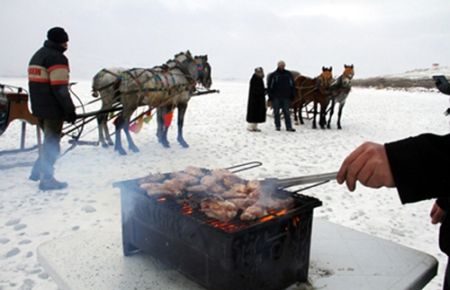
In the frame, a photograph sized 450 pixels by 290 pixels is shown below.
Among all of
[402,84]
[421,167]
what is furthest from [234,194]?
[402,84]

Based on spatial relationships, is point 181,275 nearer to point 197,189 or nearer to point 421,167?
point 197,189

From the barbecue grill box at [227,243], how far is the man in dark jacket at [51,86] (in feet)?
9.92

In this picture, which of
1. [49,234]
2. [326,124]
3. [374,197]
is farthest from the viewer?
[326,124]

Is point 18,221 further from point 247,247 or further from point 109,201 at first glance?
point 247,247

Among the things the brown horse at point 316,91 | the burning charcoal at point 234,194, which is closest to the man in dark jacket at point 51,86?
the burning charcoal at point 234,194

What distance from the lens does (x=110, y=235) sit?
311 cm

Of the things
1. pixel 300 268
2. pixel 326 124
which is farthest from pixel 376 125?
pixel 300 268

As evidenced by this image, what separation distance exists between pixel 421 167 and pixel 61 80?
15.8ft

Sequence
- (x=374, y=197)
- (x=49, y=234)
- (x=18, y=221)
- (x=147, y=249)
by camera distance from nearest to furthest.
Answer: (x=147, y=249) < (x=49, y=234) < (x=18, y=221) < (x=374, y=197)

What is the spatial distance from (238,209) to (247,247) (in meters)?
0.30

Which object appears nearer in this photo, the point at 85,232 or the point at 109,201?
the point at 85,232

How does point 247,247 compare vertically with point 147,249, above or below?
above

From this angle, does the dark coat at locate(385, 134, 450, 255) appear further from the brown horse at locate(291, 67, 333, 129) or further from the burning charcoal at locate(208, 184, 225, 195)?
the brown horse at locate(291, 67, 333, 129)

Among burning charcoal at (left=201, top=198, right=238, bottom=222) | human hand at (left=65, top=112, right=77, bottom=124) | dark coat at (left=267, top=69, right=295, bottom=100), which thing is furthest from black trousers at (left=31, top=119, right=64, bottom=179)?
dark coat at (left=267, top=69, right=295, bottom=100)
